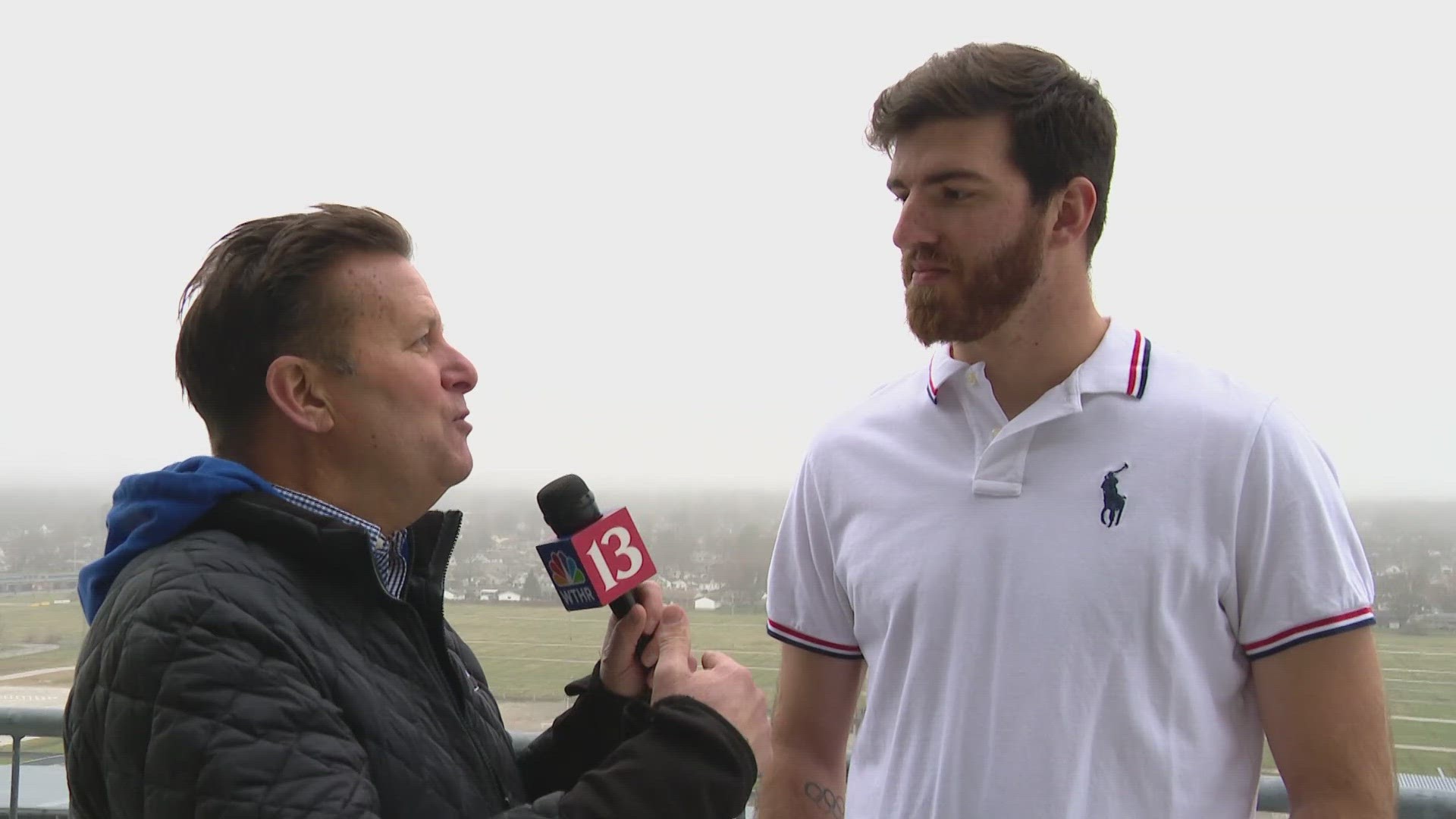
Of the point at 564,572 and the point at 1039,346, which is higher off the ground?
the point at 1039,346

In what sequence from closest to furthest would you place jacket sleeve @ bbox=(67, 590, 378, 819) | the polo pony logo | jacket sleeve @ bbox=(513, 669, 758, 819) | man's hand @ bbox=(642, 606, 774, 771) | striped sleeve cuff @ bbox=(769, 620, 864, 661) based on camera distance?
1. jacket sleeve @ bbox=(67, 590, 378, 819)
2. jacket sleeve @ bbox=(513, 669, 758, 819)
3. man's hand @ bbox=(642, 606, 774, 771)
4. the polo pony logo
5. striped sleeve cuff @ bbox=(769, 620, 864, 661)

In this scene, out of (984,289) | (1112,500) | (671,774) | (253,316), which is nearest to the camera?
(671,774)

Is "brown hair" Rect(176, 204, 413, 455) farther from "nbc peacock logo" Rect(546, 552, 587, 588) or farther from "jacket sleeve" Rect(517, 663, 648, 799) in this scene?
"jacket sleeve" Rect(517, 663, 648, 799)

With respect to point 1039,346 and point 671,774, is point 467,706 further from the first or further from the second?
point 1039,346

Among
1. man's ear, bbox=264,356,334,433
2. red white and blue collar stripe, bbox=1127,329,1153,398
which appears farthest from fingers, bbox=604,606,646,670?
red white and blue collar stripe, bbox=1127,329,1153,398

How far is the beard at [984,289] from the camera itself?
60.3 inches

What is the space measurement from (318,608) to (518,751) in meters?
0.72

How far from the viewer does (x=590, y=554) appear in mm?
1447

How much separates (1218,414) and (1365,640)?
30 cm

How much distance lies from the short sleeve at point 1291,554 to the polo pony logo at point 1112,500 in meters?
0.13

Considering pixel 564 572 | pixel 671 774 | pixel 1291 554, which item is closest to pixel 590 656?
pixel 564 572

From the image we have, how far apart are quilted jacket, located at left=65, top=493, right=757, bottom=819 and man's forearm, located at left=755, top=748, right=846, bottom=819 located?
1.52 feet

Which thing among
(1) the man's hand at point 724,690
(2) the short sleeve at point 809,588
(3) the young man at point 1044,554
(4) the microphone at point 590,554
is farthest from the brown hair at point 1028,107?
(1) the man's hand at point 724,690

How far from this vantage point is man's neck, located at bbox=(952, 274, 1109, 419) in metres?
1.55
